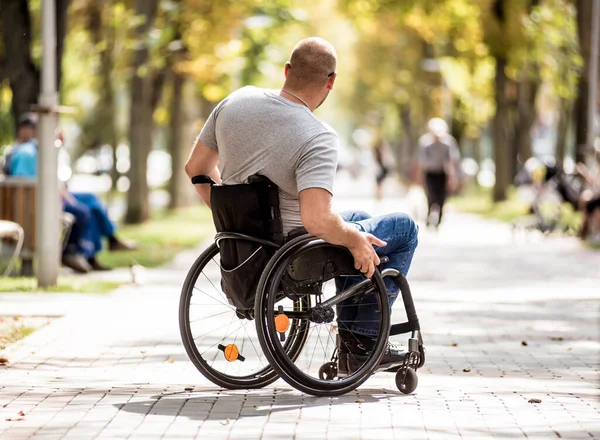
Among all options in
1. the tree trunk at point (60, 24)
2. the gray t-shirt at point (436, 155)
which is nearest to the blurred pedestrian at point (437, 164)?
the gray t-shirt at point (436, 155)

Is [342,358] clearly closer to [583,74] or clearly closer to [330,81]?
[330,81]

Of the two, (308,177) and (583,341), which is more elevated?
(308,177)

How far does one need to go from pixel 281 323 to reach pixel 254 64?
23.8m

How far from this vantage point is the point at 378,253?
6.76 m

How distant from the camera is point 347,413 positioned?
613cm

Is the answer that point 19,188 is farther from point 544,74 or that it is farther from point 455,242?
point 544,74

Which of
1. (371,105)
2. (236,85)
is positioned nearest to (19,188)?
(236,85)

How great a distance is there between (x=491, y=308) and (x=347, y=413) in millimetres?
5649

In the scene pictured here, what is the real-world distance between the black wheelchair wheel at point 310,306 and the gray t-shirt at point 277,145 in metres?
0.22

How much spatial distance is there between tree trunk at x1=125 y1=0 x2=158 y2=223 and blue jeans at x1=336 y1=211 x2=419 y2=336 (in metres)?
16.9

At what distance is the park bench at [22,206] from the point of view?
43.7ft

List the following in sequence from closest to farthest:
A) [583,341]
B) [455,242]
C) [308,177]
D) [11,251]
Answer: [308,177]
[583,341]
[11,251]
[455,242]

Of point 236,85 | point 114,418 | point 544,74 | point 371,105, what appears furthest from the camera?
point 371,105

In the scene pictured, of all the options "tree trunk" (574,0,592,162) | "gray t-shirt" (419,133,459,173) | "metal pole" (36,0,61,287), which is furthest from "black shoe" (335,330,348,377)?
"tree trunk" (574,0,592,162)
